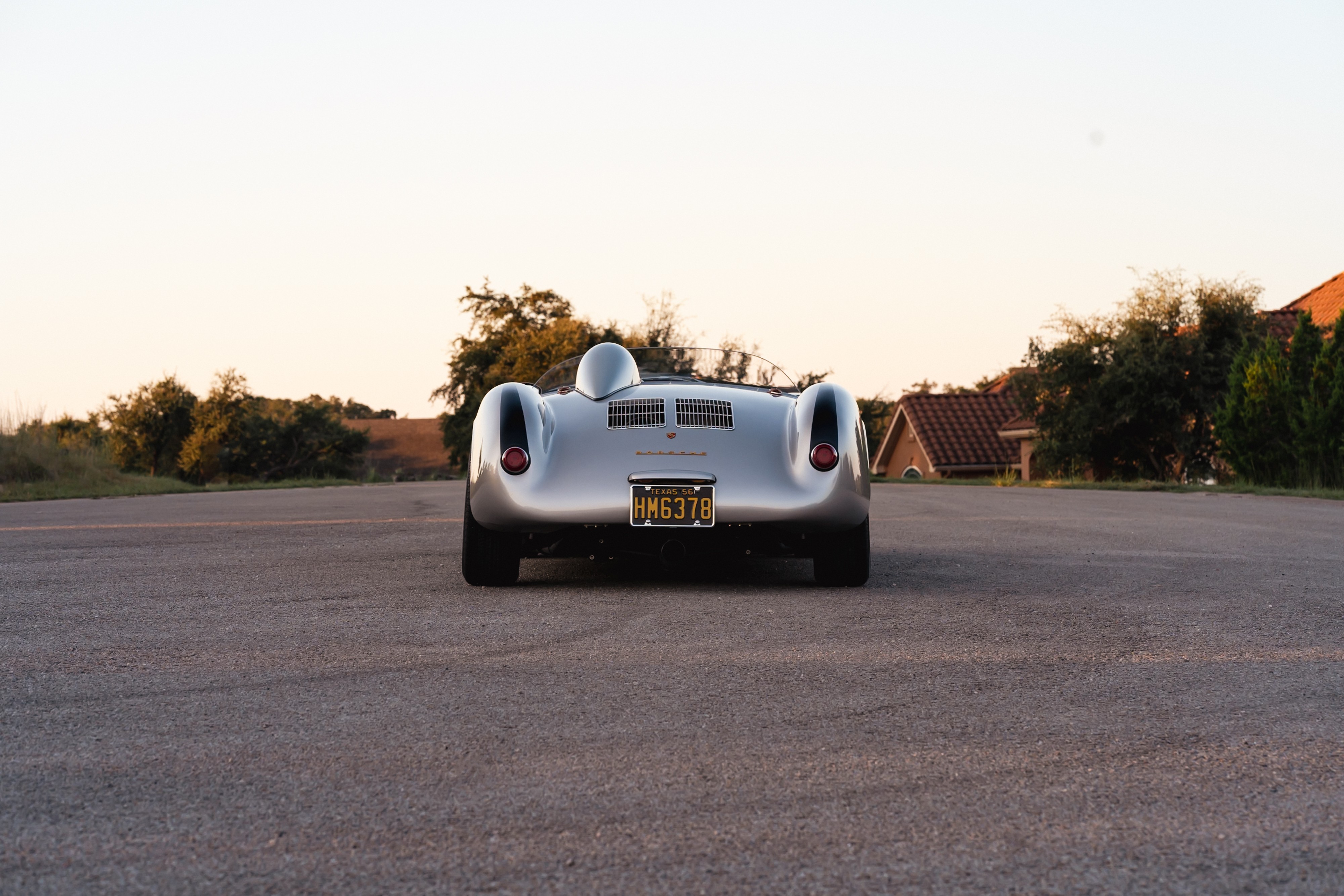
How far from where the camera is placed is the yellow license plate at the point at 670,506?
17.4 ft

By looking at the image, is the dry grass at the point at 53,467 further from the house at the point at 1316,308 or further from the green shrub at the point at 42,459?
the house at the point at 1316,308

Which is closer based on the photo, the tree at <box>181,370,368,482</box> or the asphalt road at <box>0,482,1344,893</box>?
the asphalt road at <box>0,482,1344,893</box>

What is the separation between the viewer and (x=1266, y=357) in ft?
63.1

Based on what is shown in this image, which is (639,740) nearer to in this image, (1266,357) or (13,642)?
(13,642)

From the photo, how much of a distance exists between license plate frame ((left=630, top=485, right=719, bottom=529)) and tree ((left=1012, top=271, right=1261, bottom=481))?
74.7 feet

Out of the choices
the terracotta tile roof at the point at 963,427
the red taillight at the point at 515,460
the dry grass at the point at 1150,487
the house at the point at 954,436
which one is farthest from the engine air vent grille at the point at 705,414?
the terracotta tile roof at the point at 963,427

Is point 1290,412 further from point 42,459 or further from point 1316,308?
point 42,459

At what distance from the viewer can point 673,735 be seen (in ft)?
9.39

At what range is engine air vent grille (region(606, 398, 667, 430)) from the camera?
18.5 feet

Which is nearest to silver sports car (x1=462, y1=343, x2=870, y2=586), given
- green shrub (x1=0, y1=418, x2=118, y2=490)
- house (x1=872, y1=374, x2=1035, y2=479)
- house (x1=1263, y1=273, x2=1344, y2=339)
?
green shrub (x1=0, y1=418, x2=118, y2=490)

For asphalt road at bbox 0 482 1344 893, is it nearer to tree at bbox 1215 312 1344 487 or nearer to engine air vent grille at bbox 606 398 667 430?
engine air vent grille at bbox 606 398 667 430

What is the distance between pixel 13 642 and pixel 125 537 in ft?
16.8

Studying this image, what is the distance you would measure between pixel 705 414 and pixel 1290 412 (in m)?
15.9

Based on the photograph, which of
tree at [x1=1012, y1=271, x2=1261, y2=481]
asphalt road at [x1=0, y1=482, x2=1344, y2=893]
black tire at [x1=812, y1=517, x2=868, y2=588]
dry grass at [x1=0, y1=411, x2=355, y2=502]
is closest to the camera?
asphalt road at [x1=0, y1=482, x2=1344, y2=893]
